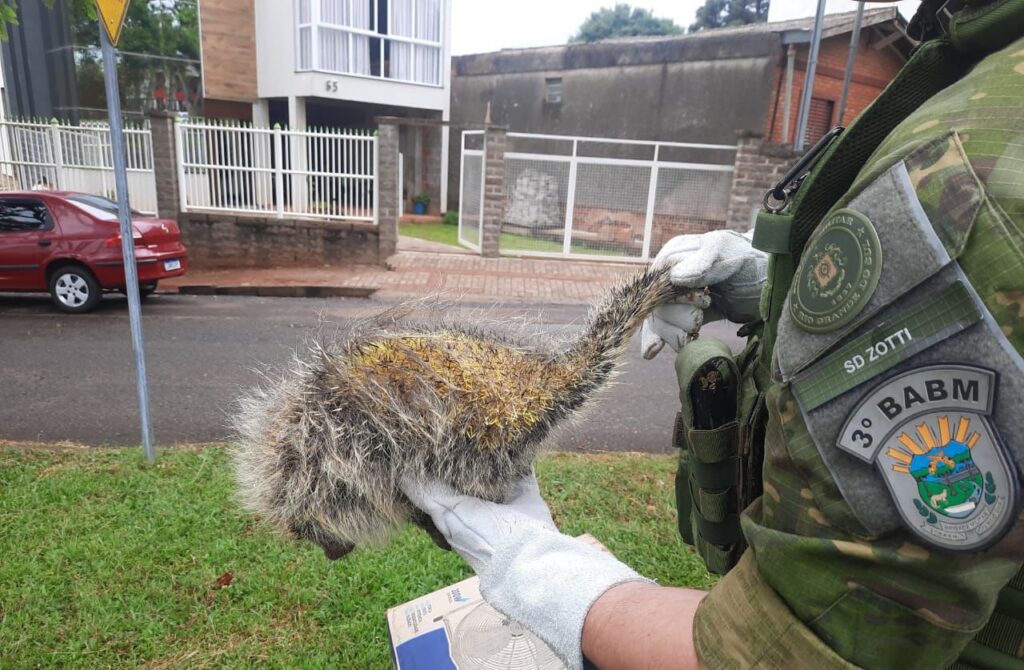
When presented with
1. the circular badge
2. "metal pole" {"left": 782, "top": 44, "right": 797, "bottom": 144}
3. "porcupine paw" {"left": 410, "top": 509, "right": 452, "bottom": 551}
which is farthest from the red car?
"metal pole" {"left": 782, "top": 44, "right": 797, "bottom": 144}

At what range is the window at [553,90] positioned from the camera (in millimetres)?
19031

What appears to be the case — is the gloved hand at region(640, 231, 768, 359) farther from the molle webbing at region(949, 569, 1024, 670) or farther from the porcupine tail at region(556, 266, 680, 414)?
the molle webbing at region(949, 569, 1024, 670)

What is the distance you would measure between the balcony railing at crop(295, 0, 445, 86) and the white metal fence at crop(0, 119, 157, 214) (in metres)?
5.45

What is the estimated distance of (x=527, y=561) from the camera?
43.3 inches

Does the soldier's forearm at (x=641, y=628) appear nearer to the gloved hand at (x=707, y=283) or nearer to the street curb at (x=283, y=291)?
the gloved hand at (x=707, y=283)

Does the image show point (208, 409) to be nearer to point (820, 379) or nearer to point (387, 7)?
point (820, 379)

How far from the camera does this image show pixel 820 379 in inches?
29.4

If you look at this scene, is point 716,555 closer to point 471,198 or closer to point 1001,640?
point 1001,640

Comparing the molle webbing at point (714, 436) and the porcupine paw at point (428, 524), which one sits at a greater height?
the molle webbing at point (714, 436)

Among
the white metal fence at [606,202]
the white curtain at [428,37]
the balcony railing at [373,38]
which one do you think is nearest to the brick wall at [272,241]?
the white metal fence at [606,202]

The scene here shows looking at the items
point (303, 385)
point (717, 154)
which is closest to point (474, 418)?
point (303, 385)

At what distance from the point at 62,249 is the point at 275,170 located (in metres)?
3.88

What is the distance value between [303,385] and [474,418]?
1.36 feet

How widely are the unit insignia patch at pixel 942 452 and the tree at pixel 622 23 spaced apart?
161ft
